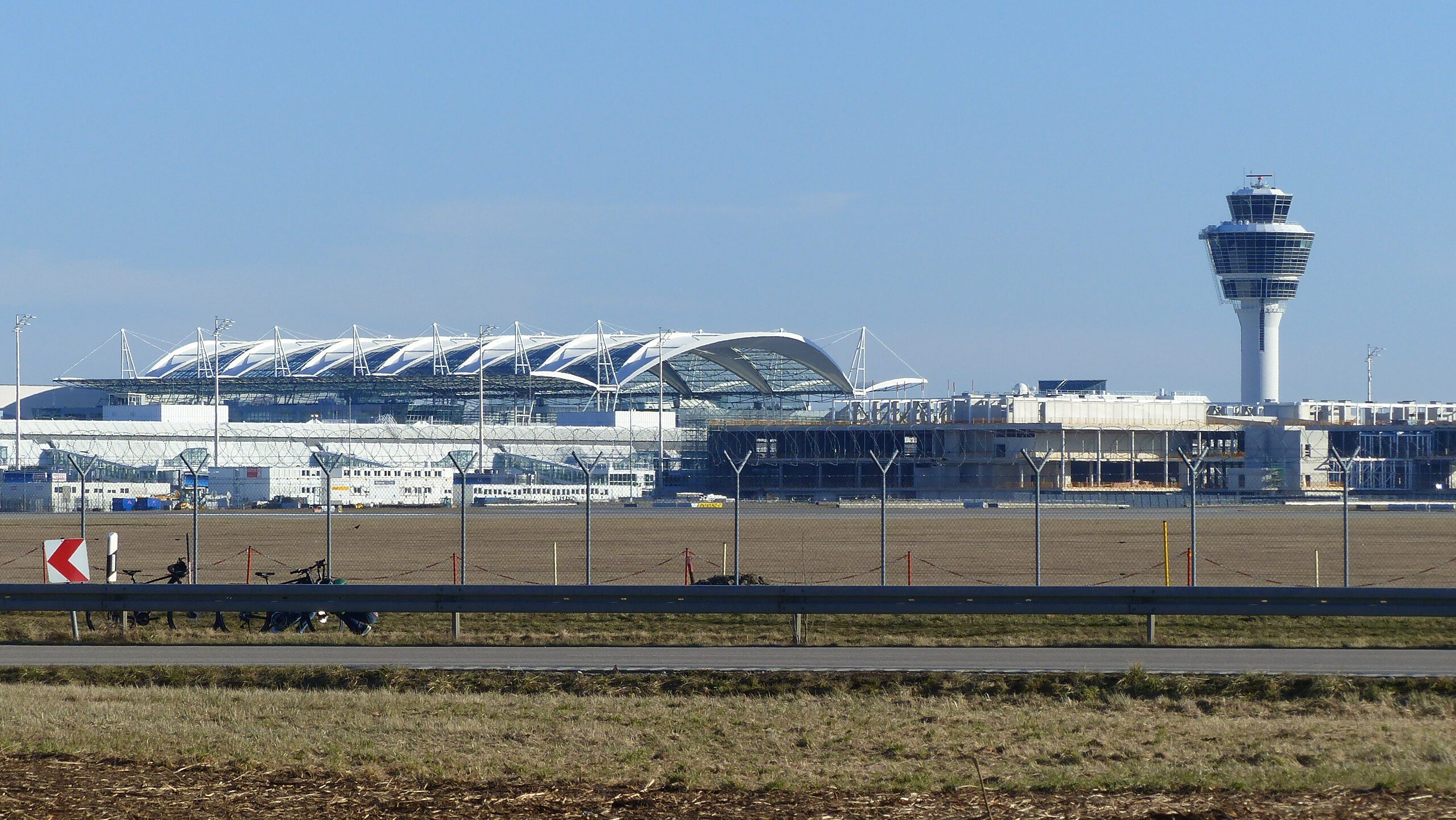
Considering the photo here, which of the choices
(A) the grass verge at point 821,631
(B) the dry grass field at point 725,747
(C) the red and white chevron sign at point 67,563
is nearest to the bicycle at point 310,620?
(A) the grass verge at point 821,631

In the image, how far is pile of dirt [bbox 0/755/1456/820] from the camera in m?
10.4

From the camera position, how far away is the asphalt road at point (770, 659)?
1958cm

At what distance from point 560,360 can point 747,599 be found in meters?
143

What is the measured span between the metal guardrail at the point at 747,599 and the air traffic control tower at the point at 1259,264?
180 meters

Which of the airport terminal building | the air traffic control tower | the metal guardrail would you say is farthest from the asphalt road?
the air traffic control tower

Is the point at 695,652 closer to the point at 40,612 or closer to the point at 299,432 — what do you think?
the point at 40,612

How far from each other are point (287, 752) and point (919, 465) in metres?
123

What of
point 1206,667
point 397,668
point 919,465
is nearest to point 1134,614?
point 1206,667

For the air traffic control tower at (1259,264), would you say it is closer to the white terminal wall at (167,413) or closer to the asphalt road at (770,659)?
the white terminal wall at (167,413)

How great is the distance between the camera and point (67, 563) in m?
26.0

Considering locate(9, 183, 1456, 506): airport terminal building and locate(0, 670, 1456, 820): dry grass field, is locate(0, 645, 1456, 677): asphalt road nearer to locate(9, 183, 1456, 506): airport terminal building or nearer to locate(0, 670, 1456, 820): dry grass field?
locate(0, 670, 1456, 820): dry grass field

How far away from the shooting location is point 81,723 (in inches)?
575

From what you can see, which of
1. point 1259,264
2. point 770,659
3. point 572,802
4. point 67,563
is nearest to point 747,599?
point 770,659

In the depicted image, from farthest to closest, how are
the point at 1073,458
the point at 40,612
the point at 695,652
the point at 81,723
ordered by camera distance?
1. the point at 1073,458
2. the point at 40,612
3. the point at 695,652
4. the point at 81,723
